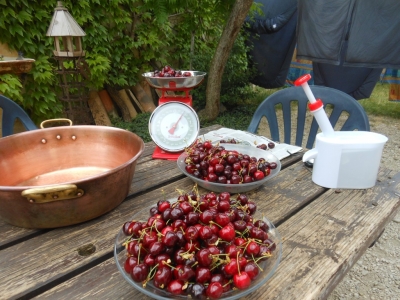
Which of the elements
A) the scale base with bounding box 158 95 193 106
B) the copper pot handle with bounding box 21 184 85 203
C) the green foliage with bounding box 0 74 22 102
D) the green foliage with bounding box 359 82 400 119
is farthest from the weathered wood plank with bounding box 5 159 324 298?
the green foliage with bounding box 359 82 400 119

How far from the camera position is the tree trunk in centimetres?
322

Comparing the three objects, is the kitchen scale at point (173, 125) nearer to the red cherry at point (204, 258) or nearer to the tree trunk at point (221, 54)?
the red cherry at point (204, 258)

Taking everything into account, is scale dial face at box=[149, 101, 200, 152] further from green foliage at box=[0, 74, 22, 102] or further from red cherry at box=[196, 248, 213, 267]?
green foliage at box=[0, 74, 22, 102]

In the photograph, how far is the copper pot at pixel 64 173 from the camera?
2.20 feet

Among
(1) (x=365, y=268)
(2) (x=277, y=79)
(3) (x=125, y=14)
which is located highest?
(3) (x=125, y=14)

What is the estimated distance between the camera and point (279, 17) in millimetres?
4508

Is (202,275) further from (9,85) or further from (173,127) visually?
(9,85)

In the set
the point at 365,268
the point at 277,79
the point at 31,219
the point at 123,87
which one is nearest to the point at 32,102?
the point at 123,87

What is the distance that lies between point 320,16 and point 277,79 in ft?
3.55

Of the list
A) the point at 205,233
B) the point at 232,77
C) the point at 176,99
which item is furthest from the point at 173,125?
the point at 232,77

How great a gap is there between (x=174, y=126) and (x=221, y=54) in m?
2.56

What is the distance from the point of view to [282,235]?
769mm

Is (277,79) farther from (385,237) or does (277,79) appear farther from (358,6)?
(385,237)

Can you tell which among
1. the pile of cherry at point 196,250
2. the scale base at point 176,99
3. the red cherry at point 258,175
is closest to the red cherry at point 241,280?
the pile of cherry at point 196,250
